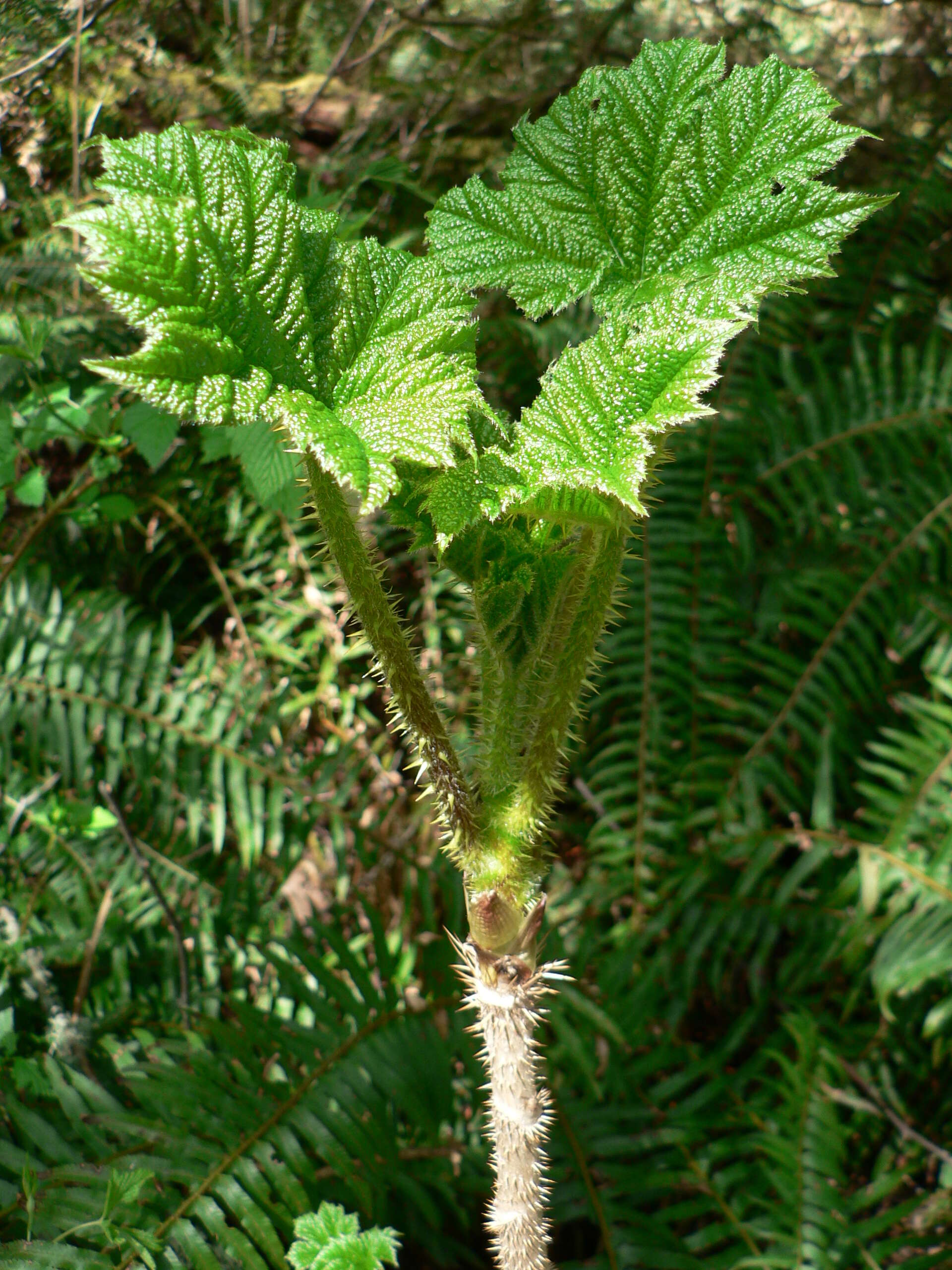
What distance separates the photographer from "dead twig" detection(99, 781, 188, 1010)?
1530 millimetres

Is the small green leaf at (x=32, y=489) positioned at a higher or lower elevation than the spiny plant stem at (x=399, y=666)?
higher

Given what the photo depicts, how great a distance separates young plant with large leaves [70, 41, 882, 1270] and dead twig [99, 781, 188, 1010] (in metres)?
0.98

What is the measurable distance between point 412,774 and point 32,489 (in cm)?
100

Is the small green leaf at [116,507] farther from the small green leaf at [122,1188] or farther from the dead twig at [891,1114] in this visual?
the dead twig at [891,1114]

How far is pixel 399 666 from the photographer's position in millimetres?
599

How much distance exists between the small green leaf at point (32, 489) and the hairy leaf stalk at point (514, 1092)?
1295 mm

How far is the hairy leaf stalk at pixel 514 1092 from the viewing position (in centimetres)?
64

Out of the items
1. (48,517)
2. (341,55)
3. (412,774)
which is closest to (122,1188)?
(412,774)

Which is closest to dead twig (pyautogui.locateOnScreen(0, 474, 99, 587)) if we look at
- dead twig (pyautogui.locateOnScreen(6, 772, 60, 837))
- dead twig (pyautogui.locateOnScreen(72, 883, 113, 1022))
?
dead twig (pyautogui.locateOnScreen(6, 772, 60, 837))

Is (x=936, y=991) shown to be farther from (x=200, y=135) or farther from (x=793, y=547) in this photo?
(x=200, y=135)

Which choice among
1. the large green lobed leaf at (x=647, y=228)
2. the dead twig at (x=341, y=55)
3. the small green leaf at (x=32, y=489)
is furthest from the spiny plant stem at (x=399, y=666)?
the dead twig at (x=341, y=55)

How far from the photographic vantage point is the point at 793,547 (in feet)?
7.47

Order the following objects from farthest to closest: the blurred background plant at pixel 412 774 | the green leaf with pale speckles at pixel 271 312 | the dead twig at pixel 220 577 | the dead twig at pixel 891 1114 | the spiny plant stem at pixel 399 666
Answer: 1. the dead twig at pixel 220 577
2. the dead twig at pixel 891 1114
3. the blurred background plant at pixel 412 774
4. the spiny plant stem at pixel 399 666
5. the green leaf with pale speckles at pixel 271 312

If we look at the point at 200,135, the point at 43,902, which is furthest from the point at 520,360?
the point at 200,135
